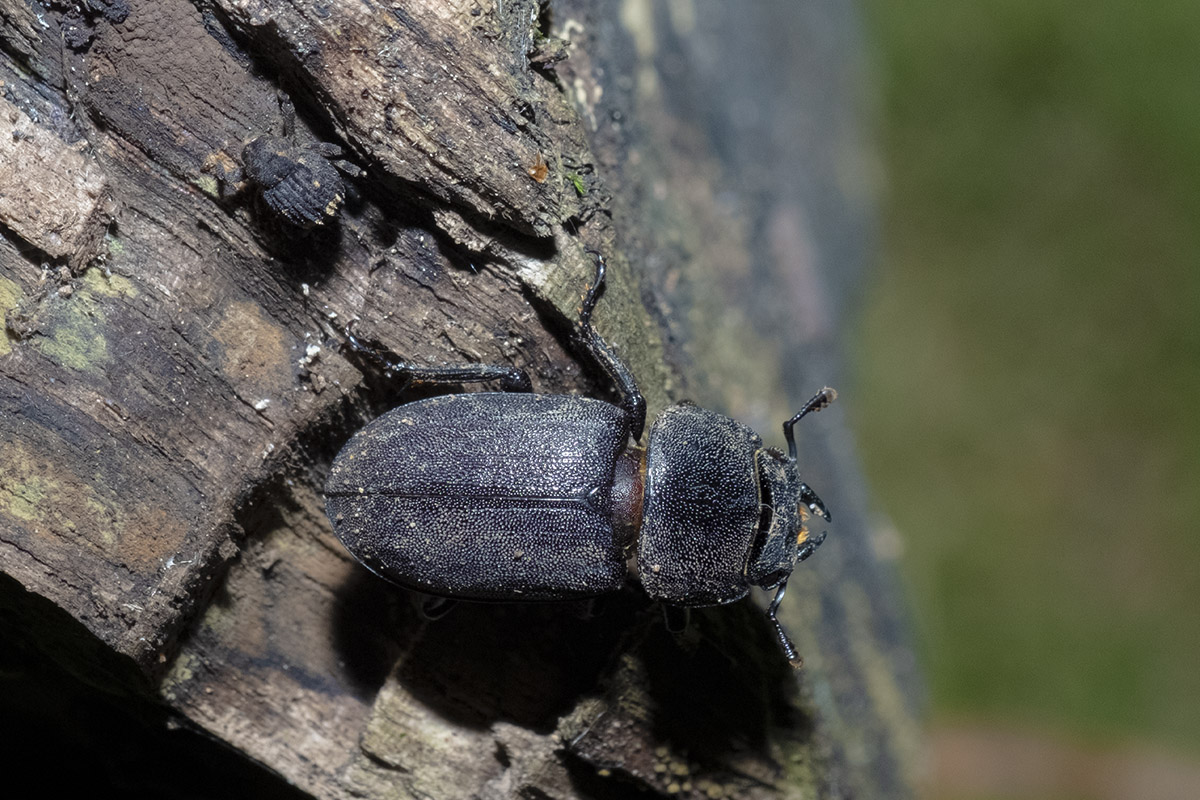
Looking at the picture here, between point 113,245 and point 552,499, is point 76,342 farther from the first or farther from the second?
point 552,499

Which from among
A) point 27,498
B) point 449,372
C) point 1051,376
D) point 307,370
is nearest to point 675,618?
point 449,372

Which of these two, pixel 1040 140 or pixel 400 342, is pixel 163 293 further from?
pixel 1040 140

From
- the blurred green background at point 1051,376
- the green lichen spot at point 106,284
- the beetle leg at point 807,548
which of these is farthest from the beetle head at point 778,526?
the blurred green background at point 1051,376

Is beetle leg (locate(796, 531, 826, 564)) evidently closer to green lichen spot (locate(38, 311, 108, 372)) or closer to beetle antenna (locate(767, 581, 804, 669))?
beetle antenna (locate(767, 581, 804, 669))

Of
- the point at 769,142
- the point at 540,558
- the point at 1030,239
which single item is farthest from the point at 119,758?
the point at 1030,239

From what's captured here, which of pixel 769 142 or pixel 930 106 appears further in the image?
pixel 930 106
